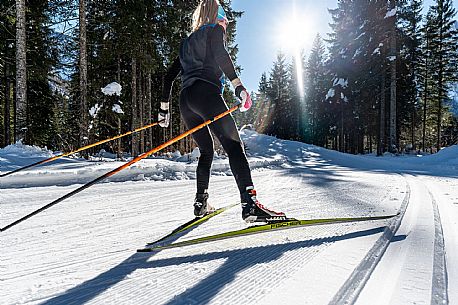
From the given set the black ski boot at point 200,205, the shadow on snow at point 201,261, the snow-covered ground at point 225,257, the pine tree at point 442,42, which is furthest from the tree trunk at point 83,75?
the pine tree at point 442,42

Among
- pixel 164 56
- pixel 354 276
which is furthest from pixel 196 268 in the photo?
pixel 164 56

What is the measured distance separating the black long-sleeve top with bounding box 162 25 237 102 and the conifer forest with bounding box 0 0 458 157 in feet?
3.18

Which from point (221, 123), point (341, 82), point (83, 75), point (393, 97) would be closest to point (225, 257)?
point (221, 123)

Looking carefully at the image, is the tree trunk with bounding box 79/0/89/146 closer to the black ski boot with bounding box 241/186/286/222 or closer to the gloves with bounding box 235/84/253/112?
the gloves with bounding box 235/84/253/112

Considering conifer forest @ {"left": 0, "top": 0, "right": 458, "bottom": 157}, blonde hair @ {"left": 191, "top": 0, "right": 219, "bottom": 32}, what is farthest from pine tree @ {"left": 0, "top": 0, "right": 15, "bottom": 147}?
blonde hair @ {"left": 191, "top": 0, "right": 219, "bottom": 32}

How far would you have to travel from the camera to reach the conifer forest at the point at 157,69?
1312 cm

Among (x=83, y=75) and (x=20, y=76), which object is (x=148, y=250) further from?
(x=83, y=75)

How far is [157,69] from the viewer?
17922 mm

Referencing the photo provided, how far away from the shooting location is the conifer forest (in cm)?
1312

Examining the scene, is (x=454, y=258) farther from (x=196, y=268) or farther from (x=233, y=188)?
(x=233, y=188)

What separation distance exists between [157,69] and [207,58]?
1638 cm

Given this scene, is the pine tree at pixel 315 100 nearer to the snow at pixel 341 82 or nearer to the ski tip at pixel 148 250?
the snow at pixel 341 82

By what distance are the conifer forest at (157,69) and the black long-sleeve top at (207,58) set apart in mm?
969

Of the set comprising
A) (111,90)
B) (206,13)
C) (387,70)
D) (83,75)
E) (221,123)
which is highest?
(387,70)
